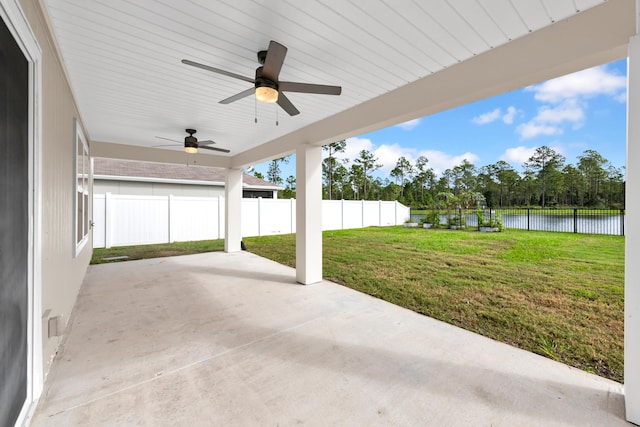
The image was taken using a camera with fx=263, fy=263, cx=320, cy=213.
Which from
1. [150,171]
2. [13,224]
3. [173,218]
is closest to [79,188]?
[13,224]

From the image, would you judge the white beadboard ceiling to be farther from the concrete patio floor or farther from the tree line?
the tree line

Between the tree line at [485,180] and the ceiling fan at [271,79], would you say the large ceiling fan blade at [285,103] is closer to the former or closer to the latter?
the ceiling fan at [271,79]

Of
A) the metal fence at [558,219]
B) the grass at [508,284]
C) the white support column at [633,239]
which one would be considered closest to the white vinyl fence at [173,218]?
A: the grass at [508,284]

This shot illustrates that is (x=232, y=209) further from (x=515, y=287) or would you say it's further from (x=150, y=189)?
(x=515, y=287)

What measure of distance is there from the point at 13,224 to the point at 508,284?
17.9 feet

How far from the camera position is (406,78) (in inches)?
109

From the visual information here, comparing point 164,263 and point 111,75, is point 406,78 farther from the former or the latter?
point 164,263

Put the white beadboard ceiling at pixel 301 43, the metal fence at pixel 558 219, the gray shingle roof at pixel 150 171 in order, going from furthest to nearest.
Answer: the gray shingle roof at pixel 150 171 < the metal fence at pixel 558 219 < the white beadboard ceiling at pixel 301 43

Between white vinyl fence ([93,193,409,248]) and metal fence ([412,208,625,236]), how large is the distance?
697cm

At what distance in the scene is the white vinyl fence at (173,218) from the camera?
25.0ft

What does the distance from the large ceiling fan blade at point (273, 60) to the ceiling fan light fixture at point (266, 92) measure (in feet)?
0.24

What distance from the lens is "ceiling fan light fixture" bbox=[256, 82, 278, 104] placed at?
2203 millimetres

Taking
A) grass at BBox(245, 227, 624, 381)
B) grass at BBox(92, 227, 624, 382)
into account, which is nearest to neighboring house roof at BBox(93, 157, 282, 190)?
grass at BBox(92, 227, 624, 382)

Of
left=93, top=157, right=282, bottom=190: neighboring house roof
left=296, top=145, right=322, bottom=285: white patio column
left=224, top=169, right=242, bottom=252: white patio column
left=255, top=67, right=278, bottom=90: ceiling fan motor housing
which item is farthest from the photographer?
left=93, top=157, right=282, bottom=190: neighboring house roof
